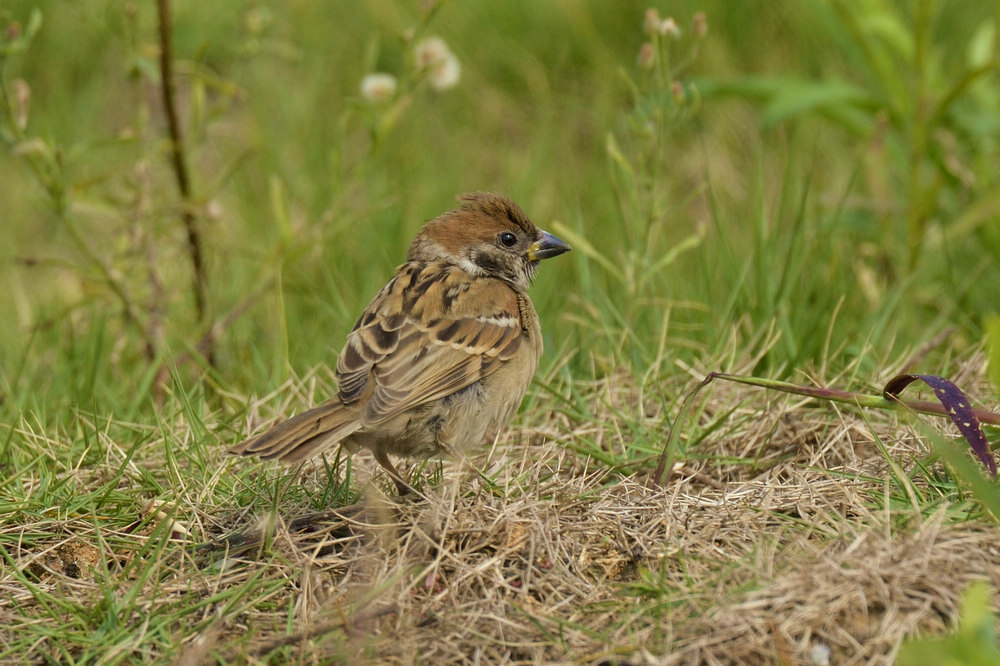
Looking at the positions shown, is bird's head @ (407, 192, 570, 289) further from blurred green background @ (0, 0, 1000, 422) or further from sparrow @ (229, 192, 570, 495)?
blurred green background @ (0, 0, 1000, 422)

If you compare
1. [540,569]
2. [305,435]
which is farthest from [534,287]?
[540,569]

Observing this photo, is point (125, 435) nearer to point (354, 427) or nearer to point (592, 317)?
point (354, 427)

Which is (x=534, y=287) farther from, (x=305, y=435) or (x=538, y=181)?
Answer: (x=305, y=435)

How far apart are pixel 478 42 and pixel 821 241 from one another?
11.3 ft

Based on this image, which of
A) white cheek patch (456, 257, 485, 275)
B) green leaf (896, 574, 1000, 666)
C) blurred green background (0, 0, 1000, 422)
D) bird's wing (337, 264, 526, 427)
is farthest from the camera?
blurred green background (0, 0, 1000, 422)

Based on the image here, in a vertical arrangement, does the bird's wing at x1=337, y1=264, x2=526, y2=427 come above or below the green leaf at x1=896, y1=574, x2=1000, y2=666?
below

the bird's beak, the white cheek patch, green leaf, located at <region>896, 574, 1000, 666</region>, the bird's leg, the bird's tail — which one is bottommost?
the bird's leg

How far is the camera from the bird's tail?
3389 mm

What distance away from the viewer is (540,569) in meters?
3.24

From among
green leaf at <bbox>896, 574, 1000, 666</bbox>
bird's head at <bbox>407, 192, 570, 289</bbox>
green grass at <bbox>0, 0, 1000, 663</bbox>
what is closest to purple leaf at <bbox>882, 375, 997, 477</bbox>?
green grass at <bbox>0, 0, 1000, 663</bbox>

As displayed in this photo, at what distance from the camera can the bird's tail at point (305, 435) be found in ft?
11.1

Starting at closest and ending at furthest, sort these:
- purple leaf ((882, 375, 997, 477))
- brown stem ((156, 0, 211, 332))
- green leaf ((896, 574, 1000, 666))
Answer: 1. green leaf ((896, 574, 1000, 666))
2. purple leaf ((882, 375, 997, 477))
3. brown stem ((156, 0, 211, 332))

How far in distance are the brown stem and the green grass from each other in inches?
2.9

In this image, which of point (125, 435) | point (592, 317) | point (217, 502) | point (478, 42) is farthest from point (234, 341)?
point (478, 42)
